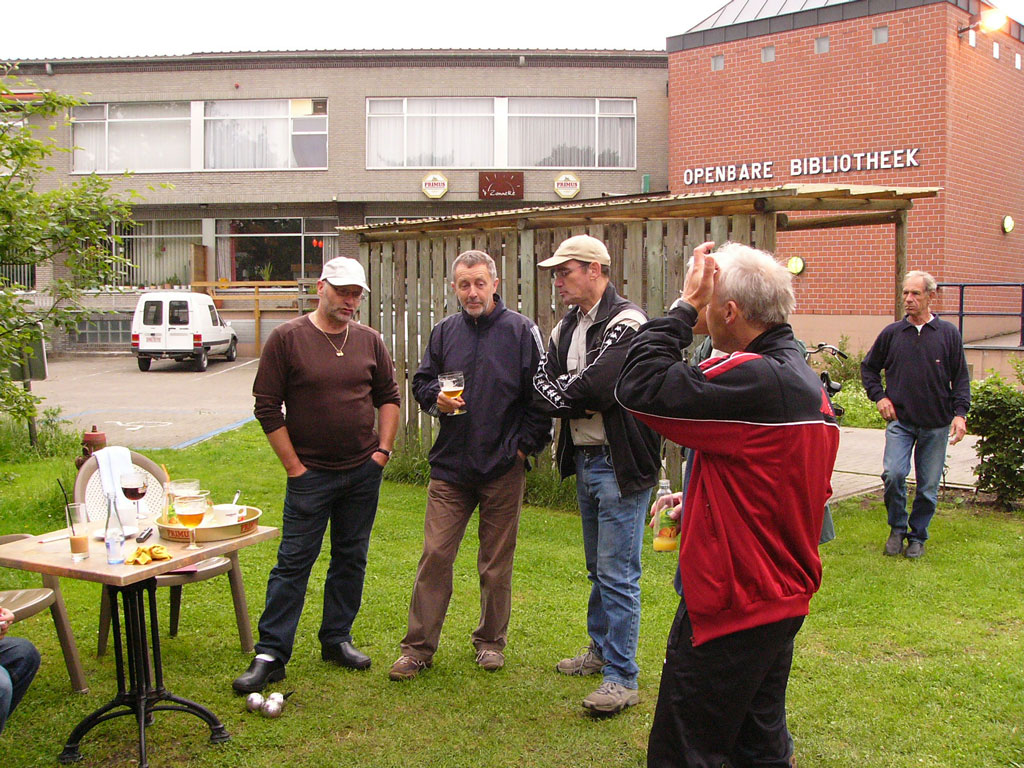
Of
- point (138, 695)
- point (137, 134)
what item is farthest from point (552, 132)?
point (138, 695)

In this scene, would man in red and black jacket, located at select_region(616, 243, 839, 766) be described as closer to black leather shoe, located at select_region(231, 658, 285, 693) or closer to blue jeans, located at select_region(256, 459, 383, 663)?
blue jeans, located at select_region(256, 459, 383, 663)

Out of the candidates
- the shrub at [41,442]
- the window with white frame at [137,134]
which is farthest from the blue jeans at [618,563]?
the window with white frame at [137,134]

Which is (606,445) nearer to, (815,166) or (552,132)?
(815,166)

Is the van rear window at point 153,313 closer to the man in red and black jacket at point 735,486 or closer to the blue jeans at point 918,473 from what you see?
the blue jeans at point 918,473

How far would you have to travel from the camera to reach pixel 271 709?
14.0 ft

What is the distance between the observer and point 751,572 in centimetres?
277

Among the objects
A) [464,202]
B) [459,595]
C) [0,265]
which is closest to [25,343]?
[0,265]

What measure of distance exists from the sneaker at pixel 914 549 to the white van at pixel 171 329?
793 inches

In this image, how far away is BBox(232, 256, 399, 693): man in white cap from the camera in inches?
179

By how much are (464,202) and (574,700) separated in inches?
995

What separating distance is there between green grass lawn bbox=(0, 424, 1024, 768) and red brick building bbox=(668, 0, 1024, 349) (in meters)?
13.5

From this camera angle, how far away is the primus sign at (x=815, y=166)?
19.8 m

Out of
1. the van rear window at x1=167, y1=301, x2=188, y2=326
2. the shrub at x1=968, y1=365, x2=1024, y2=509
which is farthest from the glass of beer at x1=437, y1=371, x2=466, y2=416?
the van rear window at x1=167, y1=301, x2=188, y2=326

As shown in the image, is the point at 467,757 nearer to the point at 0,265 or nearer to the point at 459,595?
the point at 459,595
